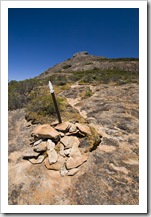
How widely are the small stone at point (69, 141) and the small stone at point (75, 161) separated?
0.36 metres

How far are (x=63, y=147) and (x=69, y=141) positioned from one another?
0.70 feet

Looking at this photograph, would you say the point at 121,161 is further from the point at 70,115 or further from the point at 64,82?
the point at 64,82

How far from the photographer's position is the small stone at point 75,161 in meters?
3.39

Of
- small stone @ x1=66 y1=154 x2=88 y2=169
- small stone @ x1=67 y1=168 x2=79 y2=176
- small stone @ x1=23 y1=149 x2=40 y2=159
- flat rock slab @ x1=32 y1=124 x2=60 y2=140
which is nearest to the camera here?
small stone @ x1=67 y1=168 x2=79 y2=176

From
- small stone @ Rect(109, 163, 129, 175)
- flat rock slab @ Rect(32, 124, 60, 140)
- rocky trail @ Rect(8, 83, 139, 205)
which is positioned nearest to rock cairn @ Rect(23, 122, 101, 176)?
flat rock slab @ Rect(32, 124, 60, 140)

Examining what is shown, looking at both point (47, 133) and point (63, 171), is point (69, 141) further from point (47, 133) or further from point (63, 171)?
point (63, 171)

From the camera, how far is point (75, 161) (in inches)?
→ 137

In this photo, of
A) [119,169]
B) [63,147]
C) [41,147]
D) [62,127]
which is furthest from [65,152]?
[119,169]

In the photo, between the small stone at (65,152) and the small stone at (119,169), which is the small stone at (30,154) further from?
the small stone at (119,169)

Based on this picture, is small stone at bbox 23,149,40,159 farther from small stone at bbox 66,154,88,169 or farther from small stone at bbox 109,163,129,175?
small stone at bbox 109,163,129,175

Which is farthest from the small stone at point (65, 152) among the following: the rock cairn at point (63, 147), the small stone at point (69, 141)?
the small stone at point (69, 141)

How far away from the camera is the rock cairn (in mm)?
3465
